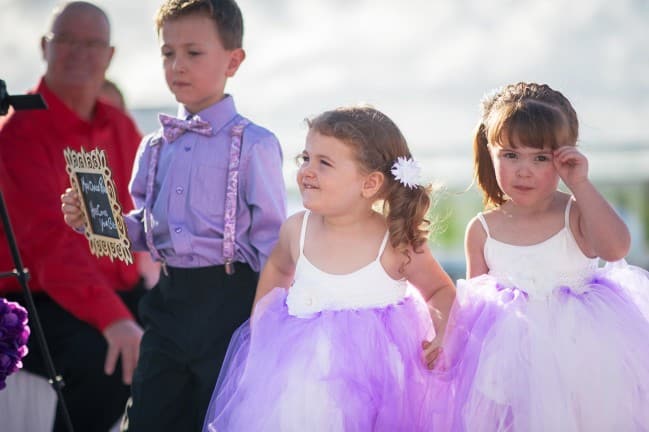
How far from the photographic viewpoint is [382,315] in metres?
2.79

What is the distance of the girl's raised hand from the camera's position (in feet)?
8.86

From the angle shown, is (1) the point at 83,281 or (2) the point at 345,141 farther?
(1) the point at 83,281

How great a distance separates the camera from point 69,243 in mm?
3734

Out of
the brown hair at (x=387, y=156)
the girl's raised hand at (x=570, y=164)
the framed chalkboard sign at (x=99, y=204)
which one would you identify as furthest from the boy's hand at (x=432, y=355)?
the framed chalkboard sign at (x=99, y=204)

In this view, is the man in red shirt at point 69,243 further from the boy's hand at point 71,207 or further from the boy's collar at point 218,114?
the boy's collar at point 218,114

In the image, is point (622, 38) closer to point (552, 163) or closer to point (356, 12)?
point (356, 12)

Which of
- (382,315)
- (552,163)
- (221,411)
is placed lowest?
(221,411)

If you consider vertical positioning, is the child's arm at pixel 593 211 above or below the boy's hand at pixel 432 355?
above

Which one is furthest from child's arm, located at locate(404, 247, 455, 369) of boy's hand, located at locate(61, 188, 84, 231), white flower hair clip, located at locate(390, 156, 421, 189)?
boy's hand, located at locate(61, 188, 84, 231)

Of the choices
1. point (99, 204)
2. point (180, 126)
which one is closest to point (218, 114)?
point (180, 126)

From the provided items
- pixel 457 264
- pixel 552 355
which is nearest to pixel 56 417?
pixel 552 355

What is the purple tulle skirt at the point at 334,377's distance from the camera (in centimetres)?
265

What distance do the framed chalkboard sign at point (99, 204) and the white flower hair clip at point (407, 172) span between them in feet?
2.76

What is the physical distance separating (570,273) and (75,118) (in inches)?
88.2
